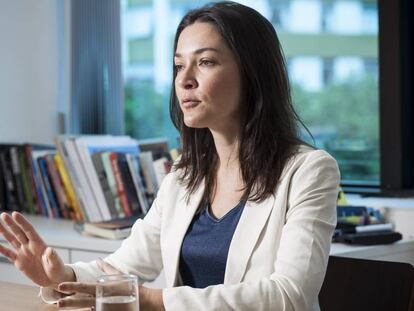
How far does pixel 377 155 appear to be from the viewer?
3248 millimetres

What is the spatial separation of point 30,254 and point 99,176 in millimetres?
1433

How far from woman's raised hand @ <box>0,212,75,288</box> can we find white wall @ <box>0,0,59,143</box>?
1982 millimetres

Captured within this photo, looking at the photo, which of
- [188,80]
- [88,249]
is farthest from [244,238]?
[88,249]

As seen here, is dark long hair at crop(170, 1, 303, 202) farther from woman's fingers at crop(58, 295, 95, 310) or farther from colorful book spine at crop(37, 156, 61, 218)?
colorful book spine at crop(37, 156, 61, 218)

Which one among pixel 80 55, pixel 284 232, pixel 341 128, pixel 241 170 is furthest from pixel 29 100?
pixel 284 232

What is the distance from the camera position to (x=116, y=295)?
130 cm

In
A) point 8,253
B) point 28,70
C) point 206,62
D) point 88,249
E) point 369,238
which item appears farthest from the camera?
point 28,70

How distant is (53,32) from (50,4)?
13 cm

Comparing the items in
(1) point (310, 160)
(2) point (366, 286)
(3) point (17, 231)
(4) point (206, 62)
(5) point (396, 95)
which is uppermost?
(4) point (206, 62)

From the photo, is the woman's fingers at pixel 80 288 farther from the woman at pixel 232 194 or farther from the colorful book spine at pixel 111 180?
the colorful book spine at pixel 111 180

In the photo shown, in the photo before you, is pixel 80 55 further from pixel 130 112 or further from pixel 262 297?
pixel 262 297

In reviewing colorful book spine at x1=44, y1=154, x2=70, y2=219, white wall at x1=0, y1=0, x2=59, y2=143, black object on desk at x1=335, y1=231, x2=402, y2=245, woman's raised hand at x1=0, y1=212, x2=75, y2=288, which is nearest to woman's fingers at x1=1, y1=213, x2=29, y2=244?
woman's raised hand at x1=0, y1=212, x2=75, y2=288

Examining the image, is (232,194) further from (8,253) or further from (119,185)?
(119,185)

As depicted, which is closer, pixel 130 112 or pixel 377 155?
pixel 377 155
